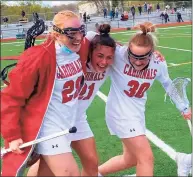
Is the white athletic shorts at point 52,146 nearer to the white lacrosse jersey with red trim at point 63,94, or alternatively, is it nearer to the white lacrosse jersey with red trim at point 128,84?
the white lacrosse jersey with red trim at point 63,94

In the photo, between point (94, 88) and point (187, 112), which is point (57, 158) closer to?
point (94, 88)

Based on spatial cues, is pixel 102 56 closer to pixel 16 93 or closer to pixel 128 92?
pixel 128 92

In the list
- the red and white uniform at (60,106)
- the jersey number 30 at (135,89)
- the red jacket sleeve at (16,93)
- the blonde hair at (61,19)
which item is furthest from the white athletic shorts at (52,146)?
the jersey number 30 at (135,89)

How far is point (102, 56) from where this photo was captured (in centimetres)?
403

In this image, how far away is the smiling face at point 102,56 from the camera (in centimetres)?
400

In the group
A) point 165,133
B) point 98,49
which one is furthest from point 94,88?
point 165,133

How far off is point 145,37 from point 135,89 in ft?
1.73

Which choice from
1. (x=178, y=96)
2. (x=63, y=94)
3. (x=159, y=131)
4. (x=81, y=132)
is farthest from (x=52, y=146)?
(x=159, y=131)

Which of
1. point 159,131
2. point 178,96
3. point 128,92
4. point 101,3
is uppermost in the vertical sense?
point 128,92

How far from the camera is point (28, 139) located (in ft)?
11.6

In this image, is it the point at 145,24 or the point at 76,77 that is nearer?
the point at 76,77

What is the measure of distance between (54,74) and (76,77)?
0.25 metres

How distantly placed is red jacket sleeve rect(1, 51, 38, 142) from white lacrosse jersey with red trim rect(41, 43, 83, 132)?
0.76 ft

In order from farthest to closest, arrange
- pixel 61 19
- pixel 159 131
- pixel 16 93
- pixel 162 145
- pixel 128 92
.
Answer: pixel 159 131 → pixel 162 145 → pixel 128 92 → pixel 61 19 → pixel 16 93
